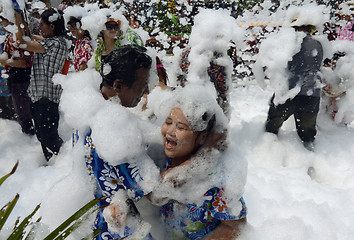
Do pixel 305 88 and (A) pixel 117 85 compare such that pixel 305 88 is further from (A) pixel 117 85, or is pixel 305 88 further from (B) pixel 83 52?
(B) pixel 83 52

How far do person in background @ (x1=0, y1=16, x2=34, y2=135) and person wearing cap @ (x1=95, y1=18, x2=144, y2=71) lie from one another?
754 mm

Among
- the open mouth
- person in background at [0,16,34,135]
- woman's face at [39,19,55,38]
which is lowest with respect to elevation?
person in background at [0,16,34,135]

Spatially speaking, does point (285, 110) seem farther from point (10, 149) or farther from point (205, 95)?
point (10, 149)

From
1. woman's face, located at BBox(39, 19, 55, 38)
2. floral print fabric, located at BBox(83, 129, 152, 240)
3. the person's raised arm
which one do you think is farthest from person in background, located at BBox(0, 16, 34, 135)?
floral print fabric, located at BBox(83, 129, 152, 240)

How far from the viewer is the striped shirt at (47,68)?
8.86ft

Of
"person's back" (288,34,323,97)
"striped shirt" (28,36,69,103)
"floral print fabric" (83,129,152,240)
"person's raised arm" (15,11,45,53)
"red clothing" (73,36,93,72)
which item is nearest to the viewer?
"floral print fabric" (83,129,152,240)

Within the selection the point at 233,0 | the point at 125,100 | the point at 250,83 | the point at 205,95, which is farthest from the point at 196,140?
the point at 233,0

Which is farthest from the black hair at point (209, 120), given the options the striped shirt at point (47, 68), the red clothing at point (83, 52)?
the red clothing at point (83, 52)

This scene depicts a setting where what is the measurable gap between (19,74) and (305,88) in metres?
3.31

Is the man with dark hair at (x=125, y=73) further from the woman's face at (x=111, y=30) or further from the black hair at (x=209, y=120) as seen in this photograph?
the woman's face at (x=111, y=30)

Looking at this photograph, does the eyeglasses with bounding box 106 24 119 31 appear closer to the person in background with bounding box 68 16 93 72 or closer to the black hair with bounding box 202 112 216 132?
the person in background with bounding box 68 16 93 72

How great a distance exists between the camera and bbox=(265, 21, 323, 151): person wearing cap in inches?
114

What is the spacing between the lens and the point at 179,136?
3.85 feet

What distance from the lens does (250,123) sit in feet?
12.7
